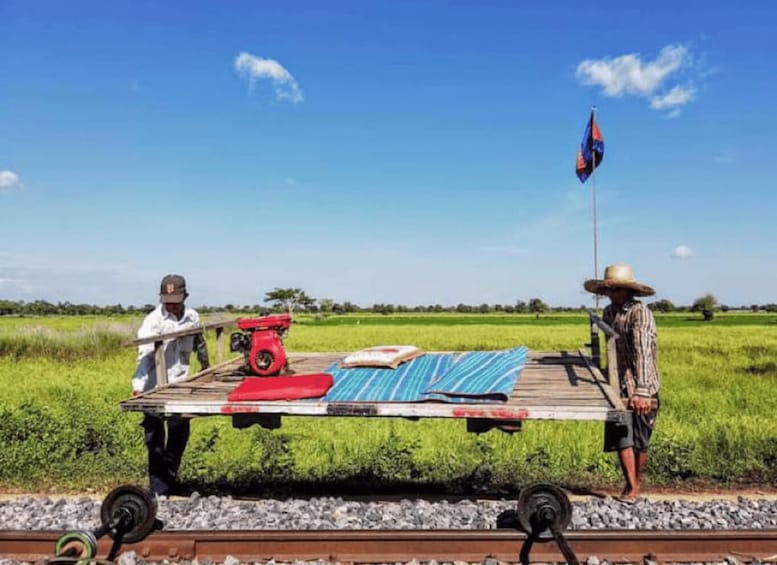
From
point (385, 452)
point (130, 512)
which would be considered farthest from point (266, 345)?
point (385, 452)

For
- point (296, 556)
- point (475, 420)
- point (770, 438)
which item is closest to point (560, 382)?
point (475, 420)

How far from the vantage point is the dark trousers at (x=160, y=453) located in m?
5.86

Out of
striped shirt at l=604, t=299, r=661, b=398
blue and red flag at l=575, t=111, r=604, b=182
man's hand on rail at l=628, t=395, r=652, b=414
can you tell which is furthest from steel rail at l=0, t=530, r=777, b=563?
blue and red flag at l=575, t=111, r=604, b=182

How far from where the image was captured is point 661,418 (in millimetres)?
9078

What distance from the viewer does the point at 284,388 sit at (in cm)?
487

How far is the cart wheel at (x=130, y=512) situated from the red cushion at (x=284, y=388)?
93 cm

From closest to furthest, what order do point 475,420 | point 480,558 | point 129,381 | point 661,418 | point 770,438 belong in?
point 480,558
point 475,420
point 770,438
point 661,418
point 129,381

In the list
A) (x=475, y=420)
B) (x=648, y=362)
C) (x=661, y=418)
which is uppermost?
(x=648, y=362)

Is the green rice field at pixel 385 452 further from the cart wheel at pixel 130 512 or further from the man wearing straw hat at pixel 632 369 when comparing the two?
the cart wheel at pixel 130 512

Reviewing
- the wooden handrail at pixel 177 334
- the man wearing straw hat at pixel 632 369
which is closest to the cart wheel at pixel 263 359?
the wooden handrail at pixel 177 334

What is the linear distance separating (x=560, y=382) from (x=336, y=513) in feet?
7.07

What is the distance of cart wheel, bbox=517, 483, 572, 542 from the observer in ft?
12.7

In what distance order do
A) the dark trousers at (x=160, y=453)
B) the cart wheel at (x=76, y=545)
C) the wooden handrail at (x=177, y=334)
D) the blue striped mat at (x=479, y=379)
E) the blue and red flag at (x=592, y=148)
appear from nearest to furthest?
the cart wheel at (x=76, y=545), the blue striped mat at (x=479, y=379), the wooden handrail at (x=177, y=334), the dark trousers at (x=160, y=453), the blue and red flag at (x=592, y=148)

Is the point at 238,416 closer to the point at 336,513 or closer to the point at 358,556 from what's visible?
the point at 336,513
